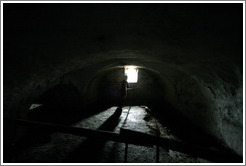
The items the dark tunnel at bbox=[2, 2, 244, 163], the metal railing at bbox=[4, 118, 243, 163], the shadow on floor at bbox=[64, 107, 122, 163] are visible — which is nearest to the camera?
the metal railing at bbox=[4, 118, 243, 163]

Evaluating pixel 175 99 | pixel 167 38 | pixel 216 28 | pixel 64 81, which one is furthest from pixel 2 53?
pixel 175 99

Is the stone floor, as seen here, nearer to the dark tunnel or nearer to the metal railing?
the dark tunnel

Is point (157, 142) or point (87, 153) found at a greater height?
point (157, 142)

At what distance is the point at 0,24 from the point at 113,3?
1641 millimetres

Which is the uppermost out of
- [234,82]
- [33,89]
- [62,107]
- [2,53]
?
[2,53]

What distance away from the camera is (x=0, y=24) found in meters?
2.17

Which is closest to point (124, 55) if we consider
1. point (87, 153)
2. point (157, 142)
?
point (157, 142)

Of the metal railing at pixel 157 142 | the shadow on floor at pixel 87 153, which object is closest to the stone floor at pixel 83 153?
the shadow on floor at pixel 87 153

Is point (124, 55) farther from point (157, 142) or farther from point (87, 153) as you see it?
point (87, 153)

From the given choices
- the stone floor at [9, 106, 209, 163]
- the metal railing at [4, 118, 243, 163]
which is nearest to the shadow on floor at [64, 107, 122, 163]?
the stone floor at [9, 106, 209, 163]

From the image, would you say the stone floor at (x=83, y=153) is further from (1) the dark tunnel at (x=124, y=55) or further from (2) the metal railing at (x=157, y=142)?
(2) the metal railing at (x=157, y=142)

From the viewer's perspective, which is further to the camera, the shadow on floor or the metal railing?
the shadow on floor

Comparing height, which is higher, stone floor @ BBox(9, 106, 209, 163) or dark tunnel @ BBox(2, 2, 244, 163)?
dark tunnel @ BBox(2, 2, 244, 163)

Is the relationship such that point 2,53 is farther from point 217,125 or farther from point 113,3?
point 217,125
